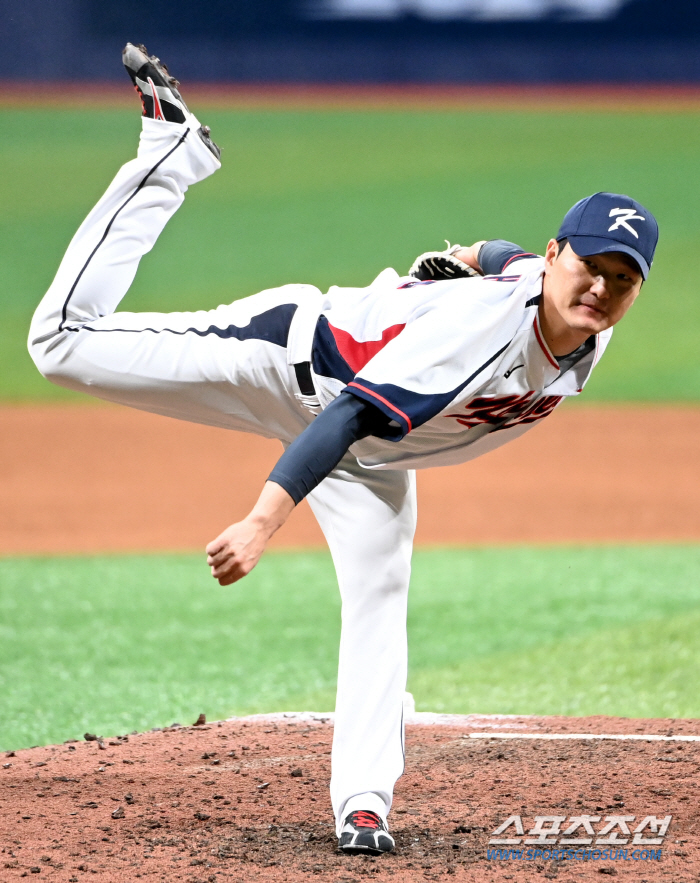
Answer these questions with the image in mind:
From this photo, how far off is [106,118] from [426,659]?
19.6 meters

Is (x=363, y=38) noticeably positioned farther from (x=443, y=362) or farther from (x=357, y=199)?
(x=443, y=362)

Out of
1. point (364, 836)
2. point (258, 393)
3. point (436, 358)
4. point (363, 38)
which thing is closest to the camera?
point (436, 358)

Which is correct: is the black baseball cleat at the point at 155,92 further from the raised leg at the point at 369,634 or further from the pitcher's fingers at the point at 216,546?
the pitcher's fingers at the point at 216,546

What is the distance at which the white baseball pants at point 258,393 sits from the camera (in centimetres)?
290

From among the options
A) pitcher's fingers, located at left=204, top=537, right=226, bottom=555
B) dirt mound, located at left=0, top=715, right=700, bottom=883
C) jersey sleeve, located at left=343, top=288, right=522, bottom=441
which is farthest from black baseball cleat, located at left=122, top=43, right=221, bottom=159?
dirt mound, located at left=0, top=715, right=700, bottom=883

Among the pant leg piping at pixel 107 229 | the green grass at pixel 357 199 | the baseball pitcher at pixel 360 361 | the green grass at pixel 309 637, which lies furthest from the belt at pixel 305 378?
the green grass at pixel 357 199

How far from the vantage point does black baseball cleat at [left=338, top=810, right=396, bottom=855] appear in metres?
2.76

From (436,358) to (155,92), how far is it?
1.33 meters

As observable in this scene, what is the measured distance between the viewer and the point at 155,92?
3277 mm

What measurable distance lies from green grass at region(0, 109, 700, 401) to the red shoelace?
9236mm

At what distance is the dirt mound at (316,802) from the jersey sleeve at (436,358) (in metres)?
1.07

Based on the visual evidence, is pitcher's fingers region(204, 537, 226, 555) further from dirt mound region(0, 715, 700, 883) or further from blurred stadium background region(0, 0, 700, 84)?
blurred stadium background region(0, 0, 700, 84)

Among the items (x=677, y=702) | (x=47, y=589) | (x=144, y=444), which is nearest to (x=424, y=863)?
(x=677, y=702)

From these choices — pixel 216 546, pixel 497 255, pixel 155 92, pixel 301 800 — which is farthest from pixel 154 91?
pixel 301 800
